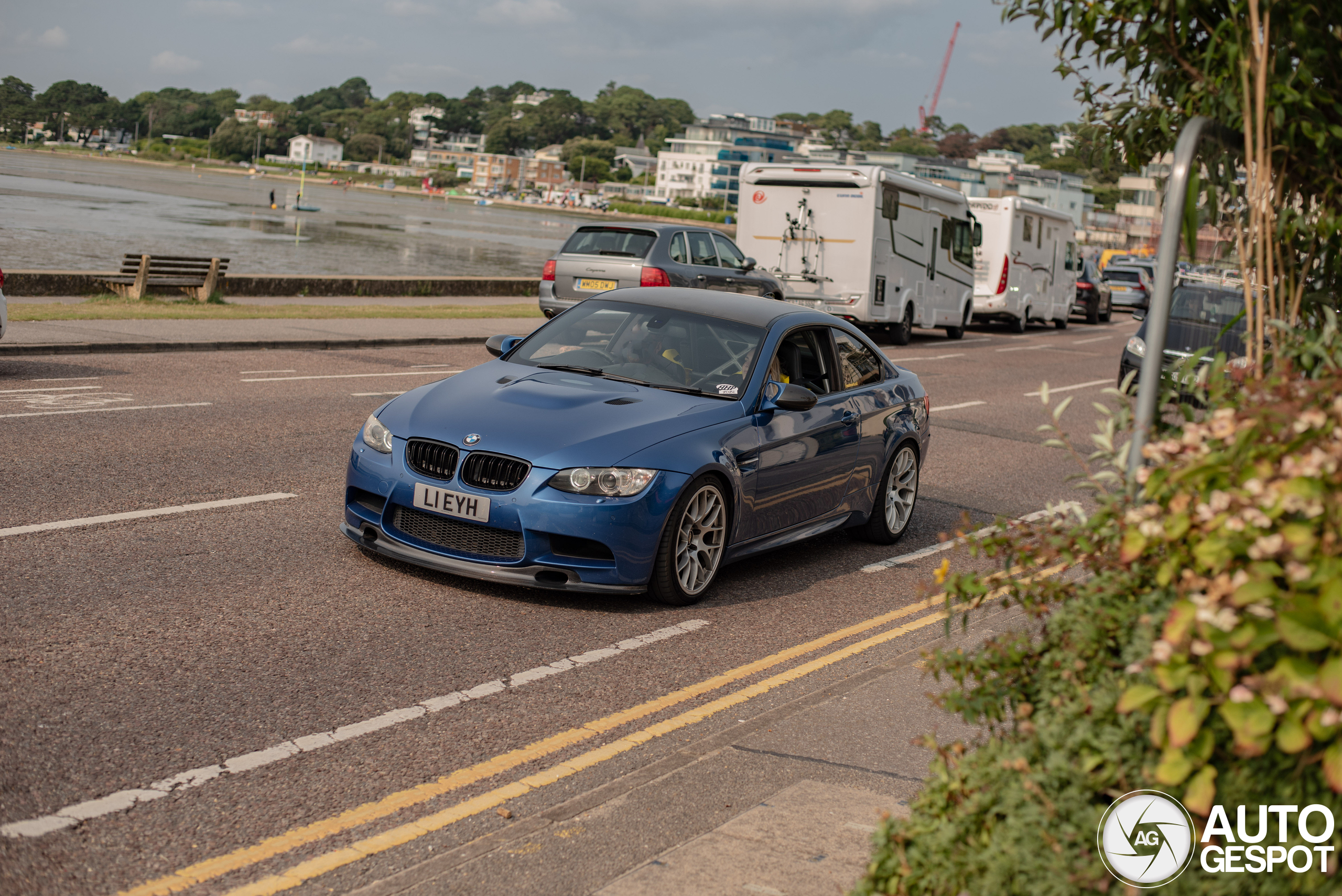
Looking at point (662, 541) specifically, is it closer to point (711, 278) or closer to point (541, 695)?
point (541, 695)

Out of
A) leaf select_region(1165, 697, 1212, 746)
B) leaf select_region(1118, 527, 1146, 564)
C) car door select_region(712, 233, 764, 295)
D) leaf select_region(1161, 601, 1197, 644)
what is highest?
car door select_region(712, 233, 764, 295)

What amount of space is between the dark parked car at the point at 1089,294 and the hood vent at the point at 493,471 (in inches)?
1390

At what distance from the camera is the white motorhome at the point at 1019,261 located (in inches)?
1220

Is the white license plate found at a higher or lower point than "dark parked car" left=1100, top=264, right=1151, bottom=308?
lower

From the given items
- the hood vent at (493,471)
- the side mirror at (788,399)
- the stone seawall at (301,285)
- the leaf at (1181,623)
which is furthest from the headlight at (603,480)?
the stone seawall at (301,285)

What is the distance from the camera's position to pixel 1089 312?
4012 centimetres

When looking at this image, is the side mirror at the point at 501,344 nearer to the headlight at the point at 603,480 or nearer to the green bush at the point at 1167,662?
the headlight at the point at 603,480

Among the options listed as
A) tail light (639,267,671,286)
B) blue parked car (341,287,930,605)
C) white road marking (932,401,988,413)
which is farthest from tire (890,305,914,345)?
blue parked car (341,287,930,605)

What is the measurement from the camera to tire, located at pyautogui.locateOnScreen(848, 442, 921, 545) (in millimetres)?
8492

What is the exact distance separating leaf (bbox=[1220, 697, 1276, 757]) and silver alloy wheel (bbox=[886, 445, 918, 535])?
20.6ft

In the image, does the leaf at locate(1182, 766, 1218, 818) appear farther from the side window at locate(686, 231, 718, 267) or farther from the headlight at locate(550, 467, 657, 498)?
the side window at locate(686, 231, 718, 267)

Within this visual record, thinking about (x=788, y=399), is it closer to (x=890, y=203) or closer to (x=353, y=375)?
(x=353, y=375)

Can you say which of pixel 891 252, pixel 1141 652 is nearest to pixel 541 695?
pixel 1141 652

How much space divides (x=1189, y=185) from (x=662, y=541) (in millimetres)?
3653
